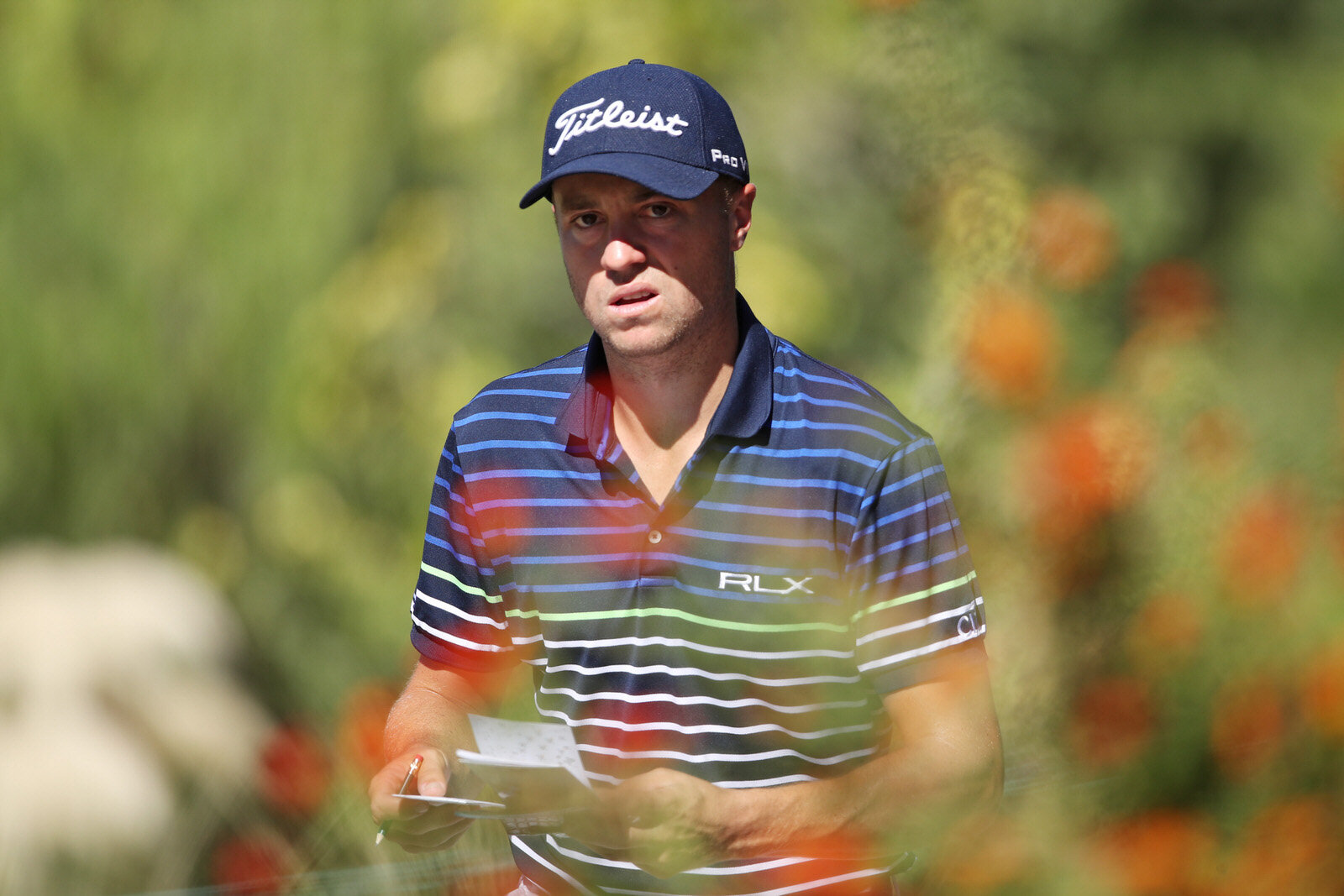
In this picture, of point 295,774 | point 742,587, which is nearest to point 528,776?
point 742,587

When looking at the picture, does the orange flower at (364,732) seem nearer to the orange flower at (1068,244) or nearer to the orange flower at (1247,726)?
the orange flower at (1247,726)

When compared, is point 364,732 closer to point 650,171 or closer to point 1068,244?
point 650,171

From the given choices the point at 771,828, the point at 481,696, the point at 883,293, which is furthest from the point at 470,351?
the point at 771,828

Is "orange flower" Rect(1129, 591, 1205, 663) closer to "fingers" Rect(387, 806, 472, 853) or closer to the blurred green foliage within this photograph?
"fingers" Rect(387, 806, 472, 853)

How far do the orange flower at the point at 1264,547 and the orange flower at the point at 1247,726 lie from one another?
6.7 inches

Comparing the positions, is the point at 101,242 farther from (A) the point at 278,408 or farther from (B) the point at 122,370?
(A) the point at 278,408

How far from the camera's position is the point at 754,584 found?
1500 millimetres

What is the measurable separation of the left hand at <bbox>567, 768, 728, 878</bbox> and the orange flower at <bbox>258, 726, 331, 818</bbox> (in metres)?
1.10

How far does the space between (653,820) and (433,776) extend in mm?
291

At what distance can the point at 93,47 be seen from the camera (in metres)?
3.83

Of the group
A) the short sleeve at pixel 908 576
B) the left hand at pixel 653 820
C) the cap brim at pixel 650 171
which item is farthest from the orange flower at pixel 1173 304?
the left hand at pixel 653 820

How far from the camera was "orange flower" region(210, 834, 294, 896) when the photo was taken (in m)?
1.92

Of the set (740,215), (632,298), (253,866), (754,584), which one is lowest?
(253,866)

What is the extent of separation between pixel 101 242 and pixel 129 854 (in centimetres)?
173
